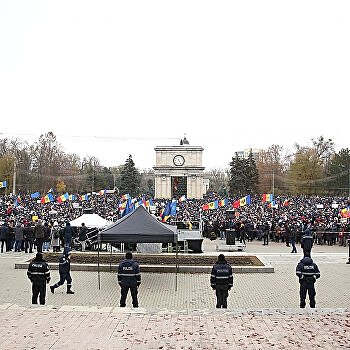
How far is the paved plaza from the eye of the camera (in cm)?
890

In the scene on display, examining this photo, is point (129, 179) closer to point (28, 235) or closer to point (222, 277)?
point (28, 235)

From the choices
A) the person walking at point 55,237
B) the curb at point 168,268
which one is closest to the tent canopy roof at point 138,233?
the curb at point 168,268

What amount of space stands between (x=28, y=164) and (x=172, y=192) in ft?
77.2

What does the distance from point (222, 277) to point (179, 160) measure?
2952 inches

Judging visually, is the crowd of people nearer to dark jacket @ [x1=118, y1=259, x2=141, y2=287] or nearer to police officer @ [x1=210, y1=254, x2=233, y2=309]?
dark jacket @ [x1=118, y1=259, x2=141, y2=287]

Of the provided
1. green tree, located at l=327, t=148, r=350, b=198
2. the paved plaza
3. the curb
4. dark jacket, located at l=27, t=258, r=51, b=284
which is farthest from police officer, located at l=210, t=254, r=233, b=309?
green tree, located at l=327, t=148, r=350, b=198

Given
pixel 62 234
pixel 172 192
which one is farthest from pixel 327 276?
pixel 172 192

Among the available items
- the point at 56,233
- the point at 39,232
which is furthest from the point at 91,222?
the point at 39,232

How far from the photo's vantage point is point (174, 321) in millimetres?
10281

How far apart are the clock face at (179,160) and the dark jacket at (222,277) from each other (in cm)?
7447

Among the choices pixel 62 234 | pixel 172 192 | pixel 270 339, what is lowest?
pixel 270 339

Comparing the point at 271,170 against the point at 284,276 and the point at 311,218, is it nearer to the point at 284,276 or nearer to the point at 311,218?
the point at 311,218

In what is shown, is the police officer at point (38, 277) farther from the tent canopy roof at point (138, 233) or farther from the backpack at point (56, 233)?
the backpack at point (56, 233)

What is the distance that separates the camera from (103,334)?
930 cm
